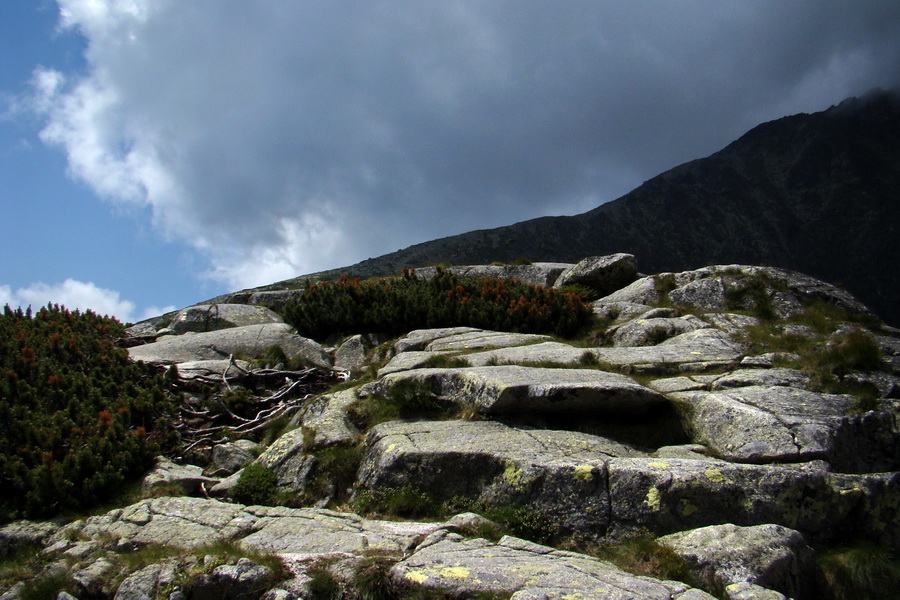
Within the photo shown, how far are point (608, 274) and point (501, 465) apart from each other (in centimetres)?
1477

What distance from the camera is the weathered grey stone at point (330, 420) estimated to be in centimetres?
Answer: 902

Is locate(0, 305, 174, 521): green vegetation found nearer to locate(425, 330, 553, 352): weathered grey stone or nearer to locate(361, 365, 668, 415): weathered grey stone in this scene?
locate(361, 365, 668, 415): weathered grey stone

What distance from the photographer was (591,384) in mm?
8539

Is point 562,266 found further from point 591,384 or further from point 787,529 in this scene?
point 787,529

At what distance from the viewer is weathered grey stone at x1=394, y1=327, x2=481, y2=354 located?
567 inches

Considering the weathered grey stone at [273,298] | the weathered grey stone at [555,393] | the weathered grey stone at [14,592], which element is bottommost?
the weathered grey stone at [14,592]

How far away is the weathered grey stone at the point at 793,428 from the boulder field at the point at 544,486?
0.10 ft

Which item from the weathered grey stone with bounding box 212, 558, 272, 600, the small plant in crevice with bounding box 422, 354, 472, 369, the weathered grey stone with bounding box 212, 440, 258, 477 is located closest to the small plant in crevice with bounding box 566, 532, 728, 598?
the weathered grey stone with bounding box 212, 558, 272, 600

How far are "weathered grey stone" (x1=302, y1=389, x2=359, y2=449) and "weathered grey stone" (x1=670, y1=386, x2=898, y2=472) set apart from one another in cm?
550

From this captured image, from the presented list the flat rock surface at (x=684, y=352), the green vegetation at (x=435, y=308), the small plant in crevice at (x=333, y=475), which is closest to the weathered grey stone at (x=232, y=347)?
the green vegetation at (x=435, y=308)

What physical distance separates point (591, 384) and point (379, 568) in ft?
14.9

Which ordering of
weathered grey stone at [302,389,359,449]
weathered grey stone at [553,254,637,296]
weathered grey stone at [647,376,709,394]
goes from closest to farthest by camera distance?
1. weathered grey stone at [302,389,359,449]
2. weathered grey stone at [647,376,709,394]
3. weathered grey stone at [553,254,637,296]

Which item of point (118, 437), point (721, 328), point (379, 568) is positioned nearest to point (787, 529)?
point (379, 568)

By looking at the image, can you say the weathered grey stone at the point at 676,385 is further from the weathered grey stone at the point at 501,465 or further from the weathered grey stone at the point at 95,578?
the weathered grey stone at the point at 95,578
